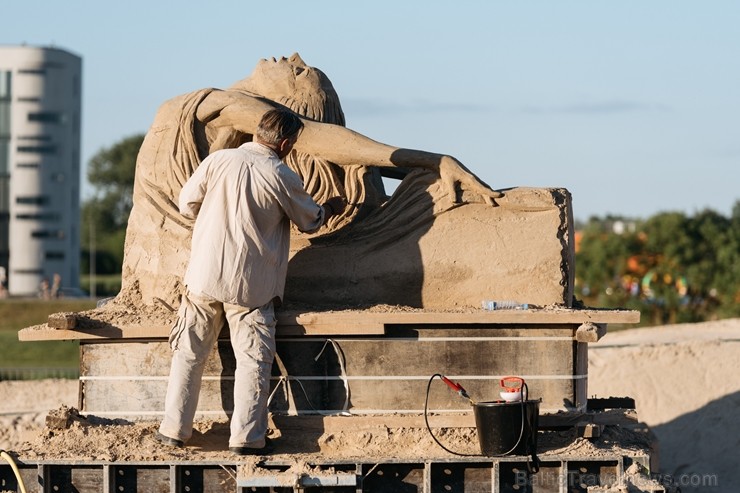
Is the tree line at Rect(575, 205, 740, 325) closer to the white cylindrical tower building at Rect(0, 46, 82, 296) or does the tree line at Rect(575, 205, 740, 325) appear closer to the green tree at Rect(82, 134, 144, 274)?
the white cylindrical tower building at Rect(0, 46, 82, 296)

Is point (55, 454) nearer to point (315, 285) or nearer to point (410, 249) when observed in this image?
point (315, 285)

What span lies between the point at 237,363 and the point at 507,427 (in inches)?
64.0

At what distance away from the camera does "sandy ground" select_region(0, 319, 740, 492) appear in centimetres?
784

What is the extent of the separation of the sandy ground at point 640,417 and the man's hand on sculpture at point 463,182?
1.58m

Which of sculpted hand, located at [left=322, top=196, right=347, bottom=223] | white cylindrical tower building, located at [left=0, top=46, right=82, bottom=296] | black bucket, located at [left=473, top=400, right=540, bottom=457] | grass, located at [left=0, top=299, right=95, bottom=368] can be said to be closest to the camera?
black bucket, located at [left=473, top=400, right=540, bottom=457]

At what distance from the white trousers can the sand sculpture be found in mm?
910

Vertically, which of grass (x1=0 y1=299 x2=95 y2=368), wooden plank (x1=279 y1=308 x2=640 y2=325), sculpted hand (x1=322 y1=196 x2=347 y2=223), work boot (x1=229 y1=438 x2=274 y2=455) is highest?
sculpted hand (x1=322 y1=196 x2=347 y2=223)

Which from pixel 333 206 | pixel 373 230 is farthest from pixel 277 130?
pixel 373 230

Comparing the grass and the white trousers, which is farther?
the grass

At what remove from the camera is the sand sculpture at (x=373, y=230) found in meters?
8.49

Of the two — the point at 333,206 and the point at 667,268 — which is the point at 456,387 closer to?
the point at 333,206

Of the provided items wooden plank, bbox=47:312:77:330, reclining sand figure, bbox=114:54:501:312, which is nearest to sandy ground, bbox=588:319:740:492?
reclining sand figure, bbox=114:54:501:312

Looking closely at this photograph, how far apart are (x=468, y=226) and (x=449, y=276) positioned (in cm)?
35

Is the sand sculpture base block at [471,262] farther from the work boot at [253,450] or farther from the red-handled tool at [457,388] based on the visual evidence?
the work boot at [253,450]
